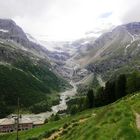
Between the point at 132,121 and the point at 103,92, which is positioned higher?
the point at 103,92

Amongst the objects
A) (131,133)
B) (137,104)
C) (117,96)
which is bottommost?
(131,133)

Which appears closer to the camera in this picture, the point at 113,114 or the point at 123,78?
the point at 113,114

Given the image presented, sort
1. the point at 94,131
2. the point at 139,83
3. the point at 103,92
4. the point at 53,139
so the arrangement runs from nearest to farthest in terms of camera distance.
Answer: the point at 94,131, the point at 53,139, the point at 139,83, the point at 103,92

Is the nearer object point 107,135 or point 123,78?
point 107,135

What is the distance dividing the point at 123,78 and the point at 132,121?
10924 cm

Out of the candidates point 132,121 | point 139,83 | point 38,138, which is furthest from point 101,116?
point 139,83

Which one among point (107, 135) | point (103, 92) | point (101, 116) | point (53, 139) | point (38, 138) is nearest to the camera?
point (107, 135)

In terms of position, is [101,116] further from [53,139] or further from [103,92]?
[103,92]

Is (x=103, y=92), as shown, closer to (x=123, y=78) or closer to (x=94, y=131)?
(x=123, y=78)

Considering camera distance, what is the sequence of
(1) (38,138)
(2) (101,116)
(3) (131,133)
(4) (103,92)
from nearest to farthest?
(3) (131,133), (2) (101,116), (1) (38,138), (4) (103,92)

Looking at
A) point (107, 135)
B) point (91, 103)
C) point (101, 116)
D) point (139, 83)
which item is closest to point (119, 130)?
point (107, 135)

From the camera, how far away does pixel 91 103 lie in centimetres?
16950

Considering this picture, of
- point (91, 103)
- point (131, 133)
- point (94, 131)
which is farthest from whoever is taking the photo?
point (91, 103)

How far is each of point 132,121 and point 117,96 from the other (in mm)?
104951
